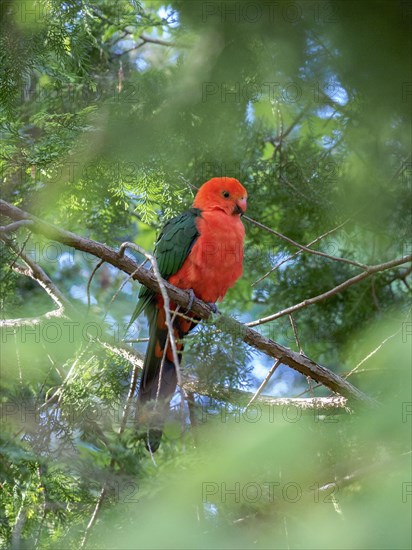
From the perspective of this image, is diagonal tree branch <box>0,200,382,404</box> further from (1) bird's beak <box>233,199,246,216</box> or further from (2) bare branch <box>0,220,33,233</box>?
(1) bird's beak <box>233,199,246,216</box>

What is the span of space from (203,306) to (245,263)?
1.52m

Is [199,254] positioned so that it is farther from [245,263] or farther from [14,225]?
[14,225]

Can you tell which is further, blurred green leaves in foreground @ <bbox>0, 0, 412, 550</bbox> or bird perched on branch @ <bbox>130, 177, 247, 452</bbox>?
bird perched on branch @ <bbox>130, 177, 247, 452</bbox>

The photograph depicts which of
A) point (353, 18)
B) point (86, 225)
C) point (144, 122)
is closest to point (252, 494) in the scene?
point (353, 18)

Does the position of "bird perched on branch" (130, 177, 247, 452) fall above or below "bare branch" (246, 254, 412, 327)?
above

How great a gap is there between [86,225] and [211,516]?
3334 millimetres

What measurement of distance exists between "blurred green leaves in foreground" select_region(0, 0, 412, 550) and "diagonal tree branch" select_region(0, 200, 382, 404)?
119 mm

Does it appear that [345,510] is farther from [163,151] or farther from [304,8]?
[163,151]

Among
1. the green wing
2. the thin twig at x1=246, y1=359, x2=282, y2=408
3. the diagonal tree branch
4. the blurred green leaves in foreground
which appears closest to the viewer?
the blurred green leaves in foreground

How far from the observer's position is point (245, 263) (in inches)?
220

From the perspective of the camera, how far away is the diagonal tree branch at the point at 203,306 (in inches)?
127

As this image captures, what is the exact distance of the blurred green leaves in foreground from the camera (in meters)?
1.99

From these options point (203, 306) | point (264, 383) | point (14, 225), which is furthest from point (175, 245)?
point (14, 225)

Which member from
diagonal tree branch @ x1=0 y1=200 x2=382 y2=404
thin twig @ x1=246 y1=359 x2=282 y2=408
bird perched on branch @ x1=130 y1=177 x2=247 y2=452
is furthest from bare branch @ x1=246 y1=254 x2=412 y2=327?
bird perched on branch @ x1=130 y1=177 x2=247 y2=452
